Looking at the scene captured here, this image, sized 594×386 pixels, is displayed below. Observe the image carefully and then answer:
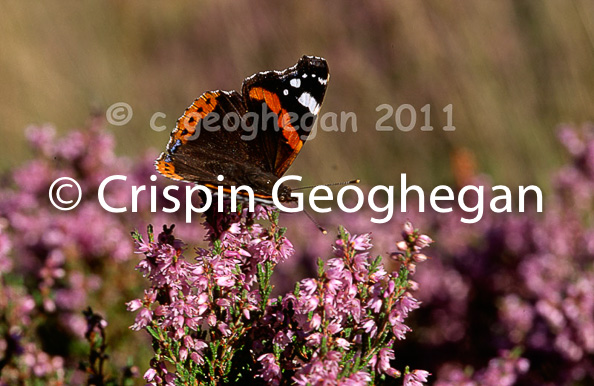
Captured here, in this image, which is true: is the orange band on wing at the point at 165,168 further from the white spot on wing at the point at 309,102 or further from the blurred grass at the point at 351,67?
the blurred grass at the point at 351,67

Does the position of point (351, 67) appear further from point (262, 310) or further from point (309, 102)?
point (262, 310)

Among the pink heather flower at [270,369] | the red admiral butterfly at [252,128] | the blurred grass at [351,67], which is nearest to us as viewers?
the pink heather flower at [270,369]

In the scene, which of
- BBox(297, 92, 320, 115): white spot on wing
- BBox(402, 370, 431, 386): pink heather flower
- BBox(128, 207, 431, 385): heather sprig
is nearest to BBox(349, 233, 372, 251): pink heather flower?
BBox(128, 207, 431, 385): heather sprig

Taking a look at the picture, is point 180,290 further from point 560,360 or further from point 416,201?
point 416,201

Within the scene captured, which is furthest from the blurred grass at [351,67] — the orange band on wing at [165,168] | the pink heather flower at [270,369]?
the pink heather flower at [270,369]

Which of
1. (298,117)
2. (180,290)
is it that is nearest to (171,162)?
(298,117)

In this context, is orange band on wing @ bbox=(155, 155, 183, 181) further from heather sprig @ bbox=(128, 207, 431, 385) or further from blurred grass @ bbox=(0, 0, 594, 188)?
blurred grass @ bbox=(0, 0, 594, 188)
